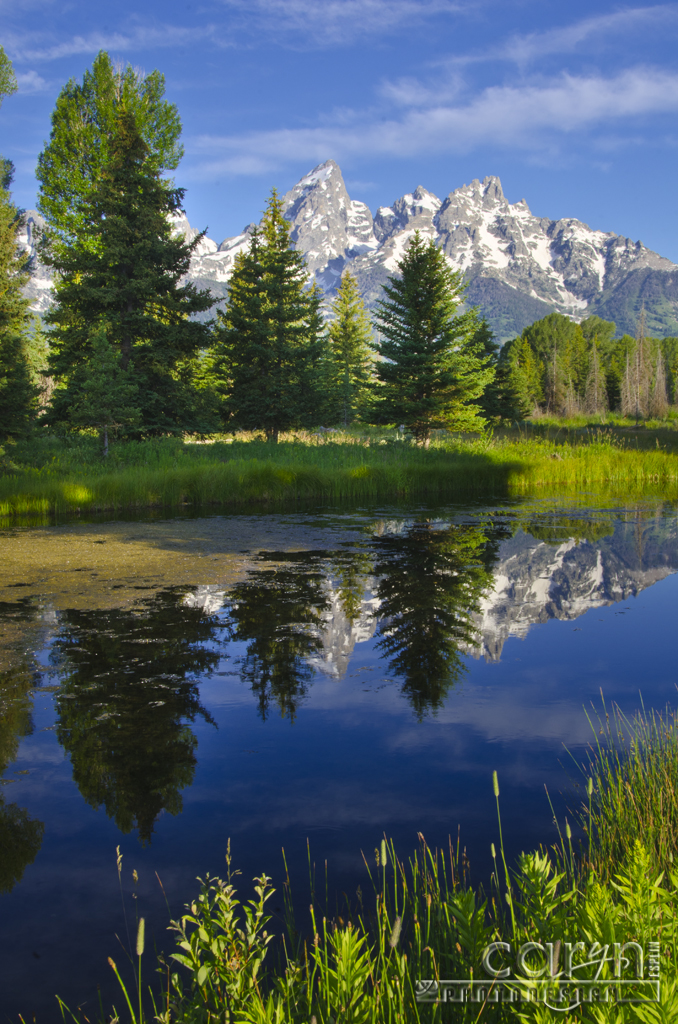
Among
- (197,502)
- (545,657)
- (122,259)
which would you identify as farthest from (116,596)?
(122,259)

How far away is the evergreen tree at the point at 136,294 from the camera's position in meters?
19.8

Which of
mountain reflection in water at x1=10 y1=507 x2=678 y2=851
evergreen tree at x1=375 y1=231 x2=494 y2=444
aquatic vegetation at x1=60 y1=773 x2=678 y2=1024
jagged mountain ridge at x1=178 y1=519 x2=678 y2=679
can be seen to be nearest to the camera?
aquatic vegetation at x1=60 y1=773 x2=678 y2=1024

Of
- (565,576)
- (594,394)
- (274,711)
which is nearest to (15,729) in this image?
(274,711)

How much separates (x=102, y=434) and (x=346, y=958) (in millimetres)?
17707

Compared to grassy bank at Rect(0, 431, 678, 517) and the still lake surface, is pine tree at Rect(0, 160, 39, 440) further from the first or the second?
the still lake surface

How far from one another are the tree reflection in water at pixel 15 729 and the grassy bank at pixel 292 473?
25.5 feet

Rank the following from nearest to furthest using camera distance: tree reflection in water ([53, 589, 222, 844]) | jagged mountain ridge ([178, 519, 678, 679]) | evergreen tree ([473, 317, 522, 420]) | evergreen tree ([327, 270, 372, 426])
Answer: tree reflection in water ([53, 589, 222, 844]), jagged mountain ridge ([178, 519, 678, 679]), evergreen tree ([473, 317, 522, 420]), evergreen tree ([327, 270, 372, 426])

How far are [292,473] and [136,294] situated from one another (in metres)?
8.36

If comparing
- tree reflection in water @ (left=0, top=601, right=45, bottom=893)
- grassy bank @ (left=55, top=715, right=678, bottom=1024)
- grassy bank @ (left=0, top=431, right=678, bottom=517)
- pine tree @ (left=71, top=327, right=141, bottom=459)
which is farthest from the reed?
pine tree @ (left=71, top=327, right=141, bottom=459)

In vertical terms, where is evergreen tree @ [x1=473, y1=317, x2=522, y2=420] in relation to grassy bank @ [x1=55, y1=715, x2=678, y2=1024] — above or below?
above

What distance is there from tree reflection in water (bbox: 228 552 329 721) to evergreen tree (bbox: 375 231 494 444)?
16855 mm

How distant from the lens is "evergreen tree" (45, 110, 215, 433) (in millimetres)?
19750

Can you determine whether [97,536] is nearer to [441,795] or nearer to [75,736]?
[75,736]

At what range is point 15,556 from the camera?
9.16 metres
